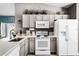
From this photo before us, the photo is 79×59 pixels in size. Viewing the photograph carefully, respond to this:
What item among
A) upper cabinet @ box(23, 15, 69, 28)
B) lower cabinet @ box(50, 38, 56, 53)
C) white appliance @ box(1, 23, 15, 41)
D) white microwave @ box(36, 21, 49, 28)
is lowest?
lower cabinet @ box(50, 38, 56, 53)

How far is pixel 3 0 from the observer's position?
0.60m

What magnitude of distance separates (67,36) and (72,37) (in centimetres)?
17

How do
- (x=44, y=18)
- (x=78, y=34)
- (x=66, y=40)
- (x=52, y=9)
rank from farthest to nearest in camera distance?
(x=52, y=9)
(x=44, y=18)
(x=78, y=34)
(x=66, y=40)

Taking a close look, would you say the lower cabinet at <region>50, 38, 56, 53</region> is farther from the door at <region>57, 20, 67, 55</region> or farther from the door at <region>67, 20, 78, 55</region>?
the door at <region>67, 20, 78, 55</region>

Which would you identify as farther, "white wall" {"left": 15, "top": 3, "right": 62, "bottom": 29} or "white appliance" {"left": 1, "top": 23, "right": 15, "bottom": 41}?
"white wall" {"left": 15, "top": 3, "right": 62, "bottom": 29}

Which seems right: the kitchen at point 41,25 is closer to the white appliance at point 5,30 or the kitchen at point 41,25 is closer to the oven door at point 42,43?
the oven door at point 42,43

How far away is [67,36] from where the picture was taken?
13.3 ft

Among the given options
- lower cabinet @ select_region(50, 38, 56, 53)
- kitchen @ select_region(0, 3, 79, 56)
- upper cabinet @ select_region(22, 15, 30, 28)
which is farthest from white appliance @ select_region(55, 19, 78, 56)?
upper cabinet @ select_region(22, 15, 30, 28)

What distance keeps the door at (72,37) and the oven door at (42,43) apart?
72cm

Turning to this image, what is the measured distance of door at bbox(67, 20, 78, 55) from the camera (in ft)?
13.2

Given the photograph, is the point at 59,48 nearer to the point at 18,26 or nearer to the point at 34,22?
the point at 34,22

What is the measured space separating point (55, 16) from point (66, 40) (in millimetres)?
1318

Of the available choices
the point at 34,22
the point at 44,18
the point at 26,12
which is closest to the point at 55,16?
the point at 44,18

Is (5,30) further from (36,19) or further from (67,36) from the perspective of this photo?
(36,19)
